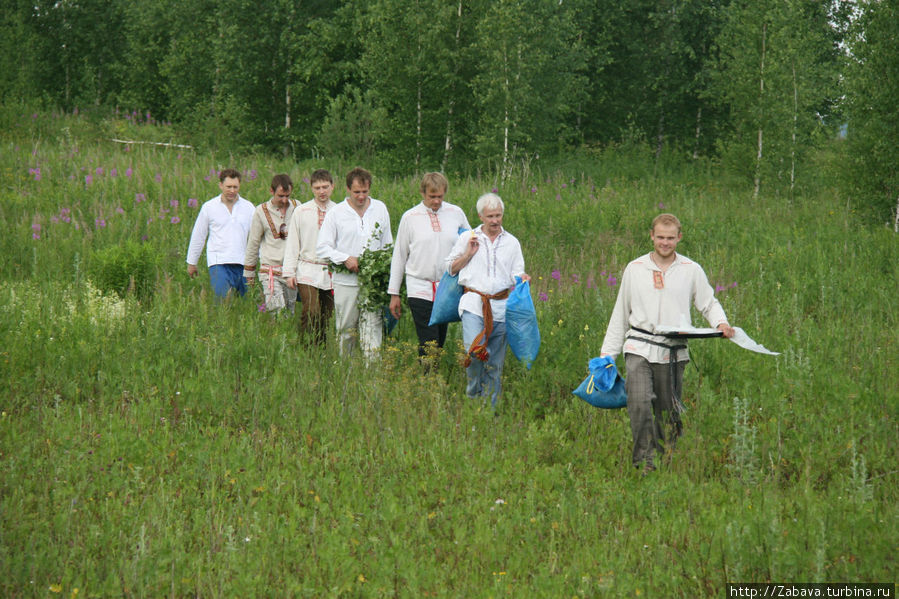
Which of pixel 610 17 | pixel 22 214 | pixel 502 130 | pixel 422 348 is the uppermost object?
pixel 610 17

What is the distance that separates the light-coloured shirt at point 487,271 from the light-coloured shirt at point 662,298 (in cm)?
128

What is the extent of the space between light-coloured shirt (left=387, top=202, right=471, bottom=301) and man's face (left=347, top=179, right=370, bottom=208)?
0.60 m

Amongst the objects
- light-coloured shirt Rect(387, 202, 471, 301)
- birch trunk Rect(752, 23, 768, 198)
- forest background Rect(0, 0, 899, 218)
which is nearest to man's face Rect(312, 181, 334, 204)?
light-coloured shirt Rect(387, 202, 471, 301)

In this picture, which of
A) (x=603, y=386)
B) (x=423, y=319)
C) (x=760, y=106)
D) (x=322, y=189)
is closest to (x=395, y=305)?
(x=423, y=319)

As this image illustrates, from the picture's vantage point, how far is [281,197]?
333 inches

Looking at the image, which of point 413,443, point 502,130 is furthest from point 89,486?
point 502,130

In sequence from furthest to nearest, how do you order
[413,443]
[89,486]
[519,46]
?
[519,46]
[413,443]
[89,486]

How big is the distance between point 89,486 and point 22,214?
877 cm

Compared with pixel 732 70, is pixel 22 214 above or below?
below

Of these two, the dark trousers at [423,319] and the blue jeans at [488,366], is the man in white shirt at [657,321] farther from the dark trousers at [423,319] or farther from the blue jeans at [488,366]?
the dark trousers at [423,319]

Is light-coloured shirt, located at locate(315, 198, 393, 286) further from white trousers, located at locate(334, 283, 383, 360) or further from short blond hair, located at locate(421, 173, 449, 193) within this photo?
short blond hair, located at locate(421, 173, 449, 193)

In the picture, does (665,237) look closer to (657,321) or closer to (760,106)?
(657,321)

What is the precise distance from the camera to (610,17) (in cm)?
3150

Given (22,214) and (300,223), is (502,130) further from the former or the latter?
(300,223)
